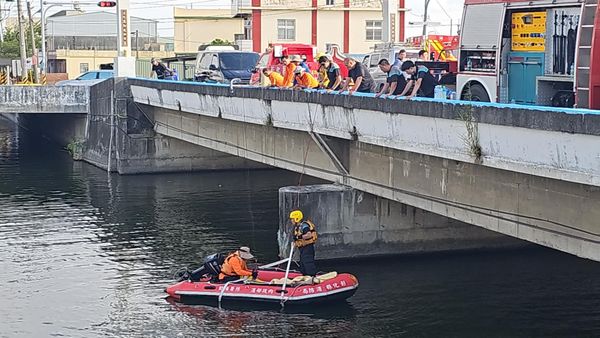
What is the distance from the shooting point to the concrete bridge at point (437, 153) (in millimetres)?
14945

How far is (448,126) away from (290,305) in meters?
4.69

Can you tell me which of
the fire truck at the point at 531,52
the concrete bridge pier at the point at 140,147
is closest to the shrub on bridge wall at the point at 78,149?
the concrete bridge pier at the point at 140,147

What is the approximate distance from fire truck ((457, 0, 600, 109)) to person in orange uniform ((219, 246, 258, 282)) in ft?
21.5

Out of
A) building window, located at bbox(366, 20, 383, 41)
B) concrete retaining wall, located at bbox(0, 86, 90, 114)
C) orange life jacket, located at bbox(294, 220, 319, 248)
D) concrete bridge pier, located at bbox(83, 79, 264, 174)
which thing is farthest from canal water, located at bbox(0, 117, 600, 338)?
building window, located at bbox(366, 20, 383, 41)

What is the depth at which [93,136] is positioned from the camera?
4512 cm

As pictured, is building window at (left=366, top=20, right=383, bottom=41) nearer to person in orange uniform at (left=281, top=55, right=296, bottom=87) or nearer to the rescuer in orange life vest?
person in orange uniform at (left=281, top=55, right=296, bottom=87)

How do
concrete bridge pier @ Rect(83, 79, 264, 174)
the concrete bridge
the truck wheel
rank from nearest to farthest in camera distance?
the concrete bridge → the truck wheel → concrete bridge pier @ Rect(83, 79, 264, 174)

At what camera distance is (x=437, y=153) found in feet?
59.0

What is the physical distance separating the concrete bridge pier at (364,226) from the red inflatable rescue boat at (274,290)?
2690 millimetres

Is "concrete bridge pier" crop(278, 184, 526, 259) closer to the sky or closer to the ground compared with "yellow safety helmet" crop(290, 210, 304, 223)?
closer to the ground

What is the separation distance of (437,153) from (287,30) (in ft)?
167

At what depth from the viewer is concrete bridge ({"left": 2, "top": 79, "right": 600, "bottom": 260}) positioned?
14945mm

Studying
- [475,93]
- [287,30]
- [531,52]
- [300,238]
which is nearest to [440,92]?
[475,93]

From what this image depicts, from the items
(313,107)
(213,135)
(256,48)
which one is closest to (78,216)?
(213,135)
